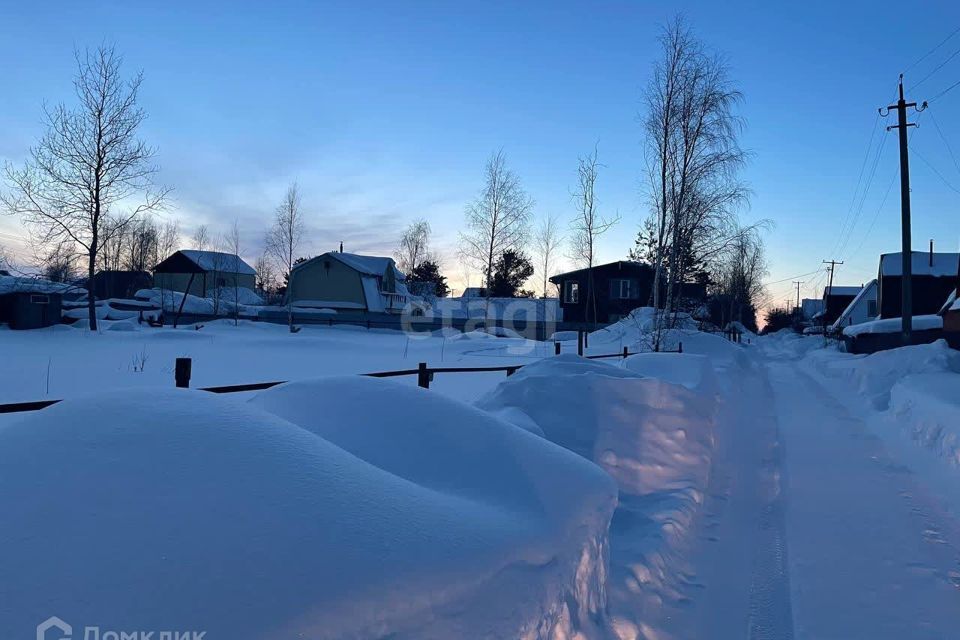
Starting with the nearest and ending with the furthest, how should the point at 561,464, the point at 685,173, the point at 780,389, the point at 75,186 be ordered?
the point at 561,464 → the point at 780,389 → the point at 685,173 → the point at 75,186

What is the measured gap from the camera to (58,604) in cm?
170

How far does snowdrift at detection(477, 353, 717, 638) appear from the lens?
4449 millimetres

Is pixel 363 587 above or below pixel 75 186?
below

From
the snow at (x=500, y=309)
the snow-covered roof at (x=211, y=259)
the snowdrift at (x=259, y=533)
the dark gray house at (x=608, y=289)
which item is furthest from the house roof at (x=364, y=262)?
the snowdrift at (x=259, y=533)

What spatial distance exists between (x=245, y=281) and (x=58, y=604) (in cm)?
7110

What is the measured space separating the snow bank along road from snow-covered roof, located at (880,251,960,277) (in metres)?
46.2

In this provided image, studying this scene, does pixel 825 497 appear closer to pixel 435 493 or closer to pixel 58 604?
pixel 435 493

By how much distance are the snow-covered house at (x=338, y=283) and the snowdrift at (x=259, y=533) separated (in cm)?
5107

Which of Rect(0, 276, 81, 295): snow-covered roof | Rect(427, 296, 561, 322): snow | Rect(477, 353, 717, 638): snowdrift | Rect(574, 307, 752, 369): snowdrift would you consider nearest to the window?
Rect(427, 296, 561, 322): snow

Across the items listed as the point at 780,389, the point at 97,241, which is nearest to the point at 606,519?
the point at 780,389

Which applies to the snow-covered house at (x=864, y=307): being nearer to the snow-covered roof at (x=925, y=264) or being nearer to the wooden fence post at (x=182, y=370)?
the snow-covered roof at (x=925, y=264)

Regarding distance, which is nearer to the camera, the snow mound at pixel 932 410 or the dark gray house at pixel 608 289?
the snow mound at pixel 932 410

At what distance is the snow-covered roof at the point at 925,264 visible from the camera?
1788 inches

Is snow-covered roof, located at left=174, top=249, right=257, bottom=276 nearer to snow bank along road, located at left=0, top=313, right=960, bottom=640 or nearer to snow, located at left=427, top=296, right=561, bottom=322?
snow, located at left=427, top=296, right=561, bottom=322
